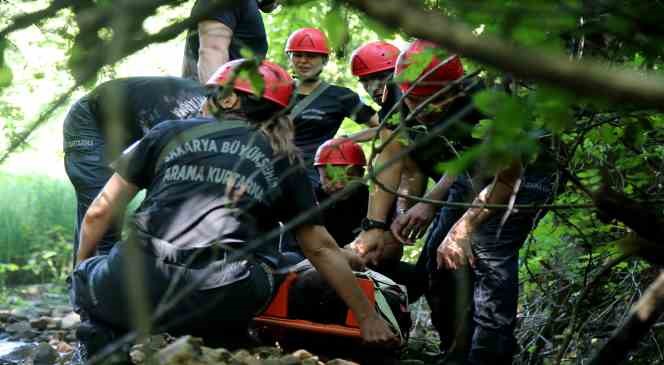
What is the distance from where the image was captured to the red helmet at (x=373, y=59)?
21.6 ft

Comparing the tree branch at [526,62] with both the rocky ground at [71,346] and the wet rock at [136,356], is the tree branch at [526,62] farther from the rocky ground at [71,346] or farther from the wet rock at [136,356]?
the wet rock at [136,356]

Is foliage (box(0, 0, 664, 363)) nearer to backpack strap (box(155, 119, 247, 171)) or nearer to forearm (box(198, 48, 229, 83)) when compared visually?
forearm (box(198, 48, 229, 83))

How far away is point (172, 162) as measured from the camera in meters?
4.55

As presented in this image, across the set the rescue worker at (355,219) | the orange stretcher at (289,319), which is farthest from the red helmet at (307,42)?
the orange stretcher at (289,319)

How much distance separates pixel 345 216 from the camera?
632cm

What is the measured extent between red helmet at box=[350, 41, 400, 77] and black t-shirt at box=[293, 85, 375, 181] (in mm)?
208

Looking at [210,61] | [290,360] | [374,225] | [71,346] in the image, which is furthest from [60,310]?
[290,360]

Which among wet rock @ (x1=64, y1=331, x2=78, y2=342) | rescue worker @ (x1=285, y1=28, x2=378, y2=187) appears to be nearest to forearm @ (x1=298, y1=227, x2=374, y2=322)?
rescue worker @ (x1=285, y1=28, x2=378, y2=187)

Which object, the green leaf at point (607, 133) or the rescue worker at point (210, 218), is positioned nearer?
the green leaf at point (607, 133)

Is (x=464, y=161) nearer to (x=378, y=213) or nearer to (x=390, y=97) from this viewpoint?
(x=378, y=213)

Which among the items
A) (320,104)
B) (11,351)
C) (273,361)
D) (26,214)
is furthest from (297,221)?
(26,214)

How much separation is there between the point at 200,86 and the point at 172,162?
129 centimetres

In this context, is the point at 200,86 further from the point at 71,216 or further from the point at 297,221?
the point at 71,216

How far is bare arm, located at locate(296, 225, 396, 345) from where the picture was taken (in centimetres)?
463
